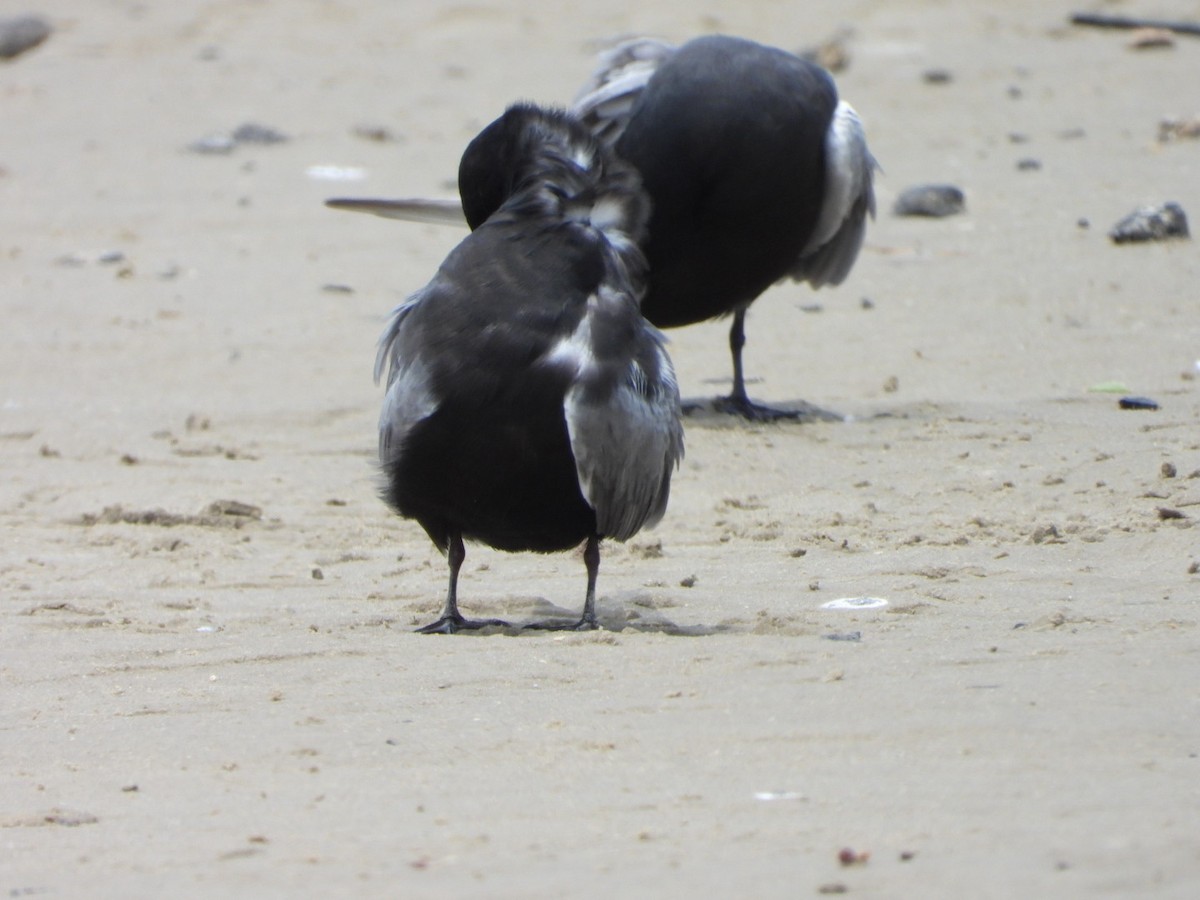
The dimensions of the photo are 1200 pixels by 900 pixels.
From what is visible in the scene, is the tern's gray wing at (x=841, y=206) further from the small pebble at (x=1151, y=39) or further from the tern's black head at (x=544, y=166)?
the small pebble at (x=1151, y=39)

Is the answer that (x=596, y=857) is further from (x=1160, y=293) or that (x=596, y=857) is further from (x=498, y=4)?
(x=498, y=4)

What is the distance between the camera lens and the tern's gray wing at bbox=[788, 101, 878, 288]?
6.94m

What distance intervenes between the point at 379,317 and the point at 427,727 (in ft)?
15.4

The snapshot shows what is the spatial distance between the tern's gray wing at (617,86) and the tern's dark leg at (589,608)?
2.53m

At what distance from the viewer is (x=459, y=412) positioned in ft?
13.7

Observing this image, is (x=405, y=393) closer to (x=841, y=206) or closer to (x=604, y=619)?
(x=604, y=619)

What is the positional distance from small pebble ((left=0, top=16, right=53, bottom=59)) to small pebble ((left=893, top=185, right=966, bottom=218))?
728 centimetres

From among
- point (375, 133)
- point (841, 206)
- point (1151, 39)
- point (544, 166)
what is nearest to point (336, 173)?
point (375, 133)

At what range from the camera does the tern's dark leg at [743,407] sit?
21.9 feet

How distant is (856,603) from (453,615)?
0.93m

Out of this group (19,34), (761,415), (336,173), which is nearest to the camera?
(761,415)

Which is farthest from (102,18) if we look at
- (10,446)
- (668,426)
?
(668,426)

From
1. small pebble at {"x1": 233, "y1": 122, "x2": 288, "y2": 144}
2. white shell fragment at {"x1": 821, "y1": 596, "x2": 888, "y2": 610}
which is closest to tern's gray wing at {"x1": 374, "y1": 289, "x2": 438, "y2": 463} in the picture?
white shell fragment at {"x1": 821, "y1": 596, "x2": 888, "y2": 610}

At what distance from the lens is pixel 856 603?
448 cm
